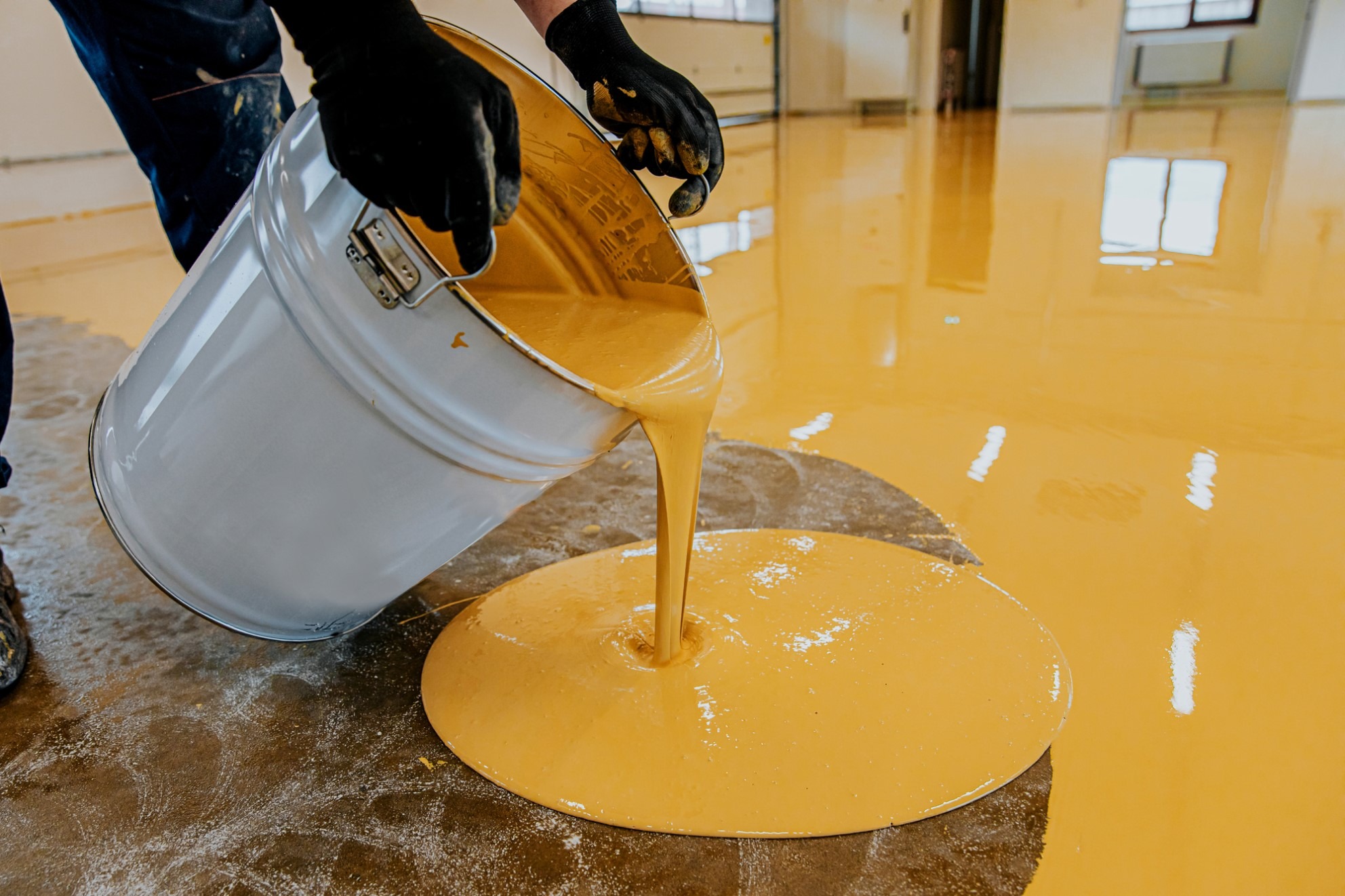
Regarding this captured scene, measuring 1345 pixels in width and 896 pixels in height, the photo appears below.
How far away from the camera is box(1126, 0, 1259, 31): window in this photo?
10250 millimetres

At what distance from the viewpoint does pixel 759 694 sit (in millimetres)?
1008

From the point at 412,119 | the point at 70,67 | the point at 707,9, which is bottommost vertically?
the point at 412,119

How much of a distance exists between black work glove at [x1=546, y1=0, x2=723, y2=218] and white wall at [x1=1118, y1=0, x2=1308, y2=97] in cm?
1064

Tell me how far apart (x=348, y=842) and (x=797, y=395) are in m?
1.33

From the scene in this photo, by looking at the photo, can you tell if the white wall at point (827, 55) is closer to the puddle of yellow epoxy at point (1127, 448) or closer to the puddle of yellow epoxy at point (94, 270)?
the puddle of yellow epoxy at point (1127, 448)

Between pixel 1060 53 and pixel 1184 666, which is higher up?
pixel 1060 53

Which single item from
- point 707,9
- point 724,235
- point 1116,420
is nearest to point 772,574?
point 1116,420

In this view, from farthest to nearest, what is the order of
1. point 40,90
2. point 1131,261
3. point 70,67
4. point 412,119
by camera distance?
point 70,67 → point 40,90 → point 1131,261 → point 412,119

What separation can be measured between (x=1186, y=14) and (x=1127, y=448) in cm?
1160

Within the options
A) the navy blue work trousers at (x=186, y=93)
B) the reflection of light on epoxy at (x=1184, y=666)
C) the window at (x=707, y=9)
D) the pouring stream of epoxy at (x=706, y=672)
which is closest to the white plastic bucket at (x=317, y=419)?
the pouring stream of epoxy at (x=706, y=672)

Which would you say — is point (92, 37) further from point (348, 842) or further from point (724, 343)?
point (724, 343)

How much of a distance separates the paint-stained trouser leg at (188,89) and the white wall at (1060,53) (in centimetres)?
1026

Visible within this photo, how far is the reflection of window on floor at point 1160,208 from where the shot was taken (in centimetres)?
304

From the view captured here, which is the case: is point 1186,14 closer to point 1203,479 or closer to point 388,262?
point 1203,479
